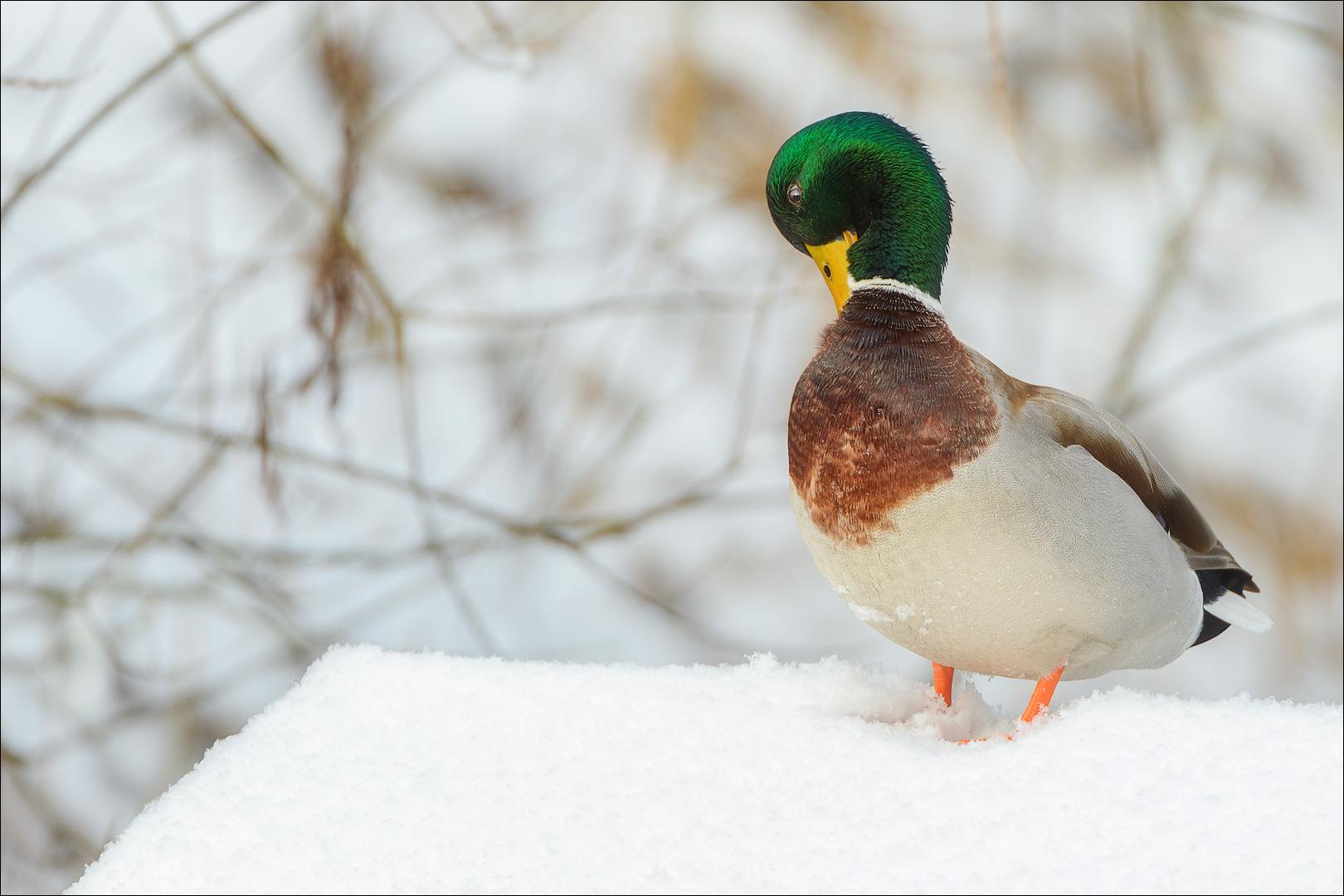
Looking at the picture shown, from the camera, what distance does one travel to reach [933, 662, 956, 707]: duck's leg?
3.69 feet

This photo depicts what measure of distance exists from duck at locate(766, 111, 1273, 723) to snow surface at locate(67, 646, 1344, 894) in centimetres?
10

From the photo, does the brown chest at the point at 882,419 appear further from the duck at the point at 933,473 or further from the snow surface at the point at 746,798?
the snow surface at the point at 746,798

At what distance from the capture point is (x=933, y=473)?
0.90 m

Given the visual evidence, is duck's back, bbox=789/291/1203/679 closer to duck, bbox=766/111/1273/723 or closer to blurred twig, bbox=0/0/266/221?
duck, bbox=766/111/1273/723

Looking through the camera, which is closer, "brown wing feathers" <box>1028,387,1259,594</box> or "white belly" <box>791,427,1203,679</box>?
"white belly" <box>791,427,1203,679</box>

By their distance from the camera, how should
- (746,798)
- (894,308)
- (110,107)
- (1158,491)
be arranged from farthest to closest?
(110,107)
(1158,491)
(894,308)
(746,798)

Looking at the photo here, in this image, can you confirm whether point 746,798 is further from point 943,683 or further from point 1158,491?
point 1158,491

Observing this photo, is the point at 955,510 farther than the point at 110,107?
No

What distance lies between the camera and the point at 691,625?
2.06 metres

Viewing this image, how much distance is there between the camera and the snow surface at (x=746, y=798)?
753 millimetres

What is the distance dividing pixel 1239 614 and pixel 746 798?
24.8 inches

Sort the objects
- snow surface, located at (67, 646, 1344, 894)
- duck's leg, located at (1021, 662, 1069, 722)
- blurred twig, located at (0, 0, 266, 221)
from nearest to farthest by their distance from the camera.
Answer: snow surface, located at (67, 646, 1344, 894), duck's leg, located at (1021, 662, 1069, 722), blurred twig, located at (0, 0, 266, 221)

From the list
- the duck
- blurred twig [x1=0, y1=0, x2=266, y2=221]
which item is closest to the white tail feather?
the duck

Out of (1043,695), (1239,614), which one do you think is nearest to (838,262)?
(1043,695)
